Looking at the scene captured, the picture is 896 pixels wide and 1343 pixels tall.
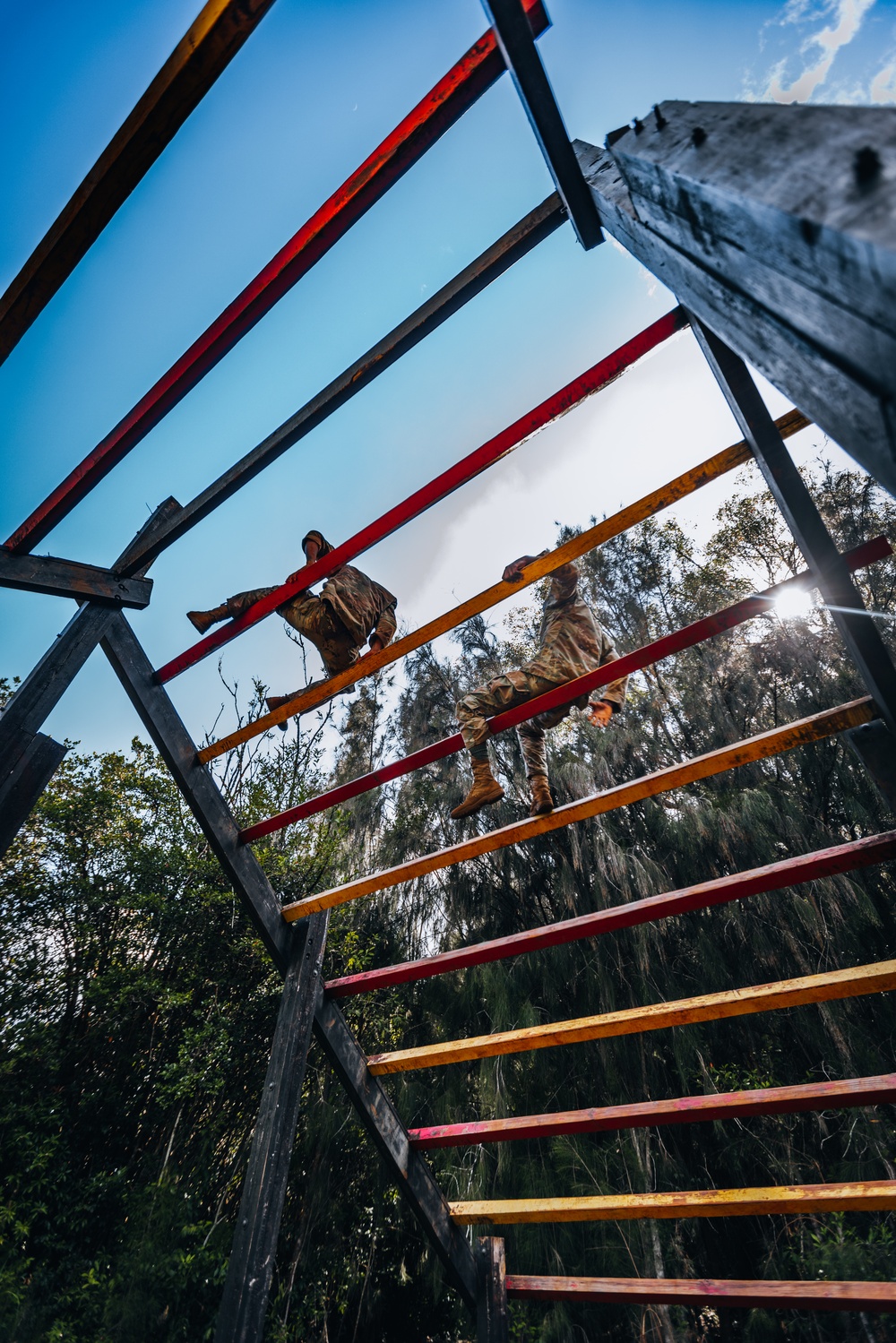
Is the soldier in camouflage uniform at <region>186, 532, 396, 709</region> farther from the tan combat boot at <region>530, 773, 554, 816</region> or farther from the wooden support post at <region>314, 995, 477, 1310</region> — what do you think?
the wooden support post at <region>314, 995, 477, 1310</region>

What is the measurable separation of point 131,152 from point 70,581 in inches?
51.2

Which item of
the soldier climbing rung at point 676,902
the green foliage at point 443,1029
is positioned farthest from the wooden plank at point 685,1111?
the green foliage at point 443,1029

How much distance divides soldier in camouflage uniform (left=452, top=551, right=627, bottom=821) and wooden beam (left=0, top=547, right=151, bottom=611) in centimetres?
130

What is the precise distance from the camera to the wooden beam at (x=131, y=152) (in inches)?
38.7

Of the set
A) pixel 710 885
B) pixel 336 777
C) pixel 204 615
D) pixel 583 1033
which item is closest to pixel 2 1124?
pixel 336 777

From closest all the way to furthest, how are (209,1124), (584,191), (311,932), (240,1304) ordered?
1. (584,191)
2. (240,1304)
3. (311,932)
4. (209,1124)

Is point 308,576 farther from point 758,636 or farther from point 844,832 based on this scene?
point 758,636

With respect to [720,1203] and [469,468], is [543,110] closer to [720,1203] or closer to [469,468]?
[469,468]

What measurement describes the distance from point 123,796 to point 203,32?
7531mm

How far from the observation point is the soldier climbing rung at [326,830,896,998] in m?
1.45

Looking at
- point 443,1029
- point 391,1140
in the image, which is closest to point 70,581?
point 391,1140

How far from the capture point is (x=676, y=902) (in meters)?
1.61

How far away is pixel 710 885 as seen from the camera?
161cm

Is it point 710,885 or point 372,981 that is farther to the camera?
point 372,981
